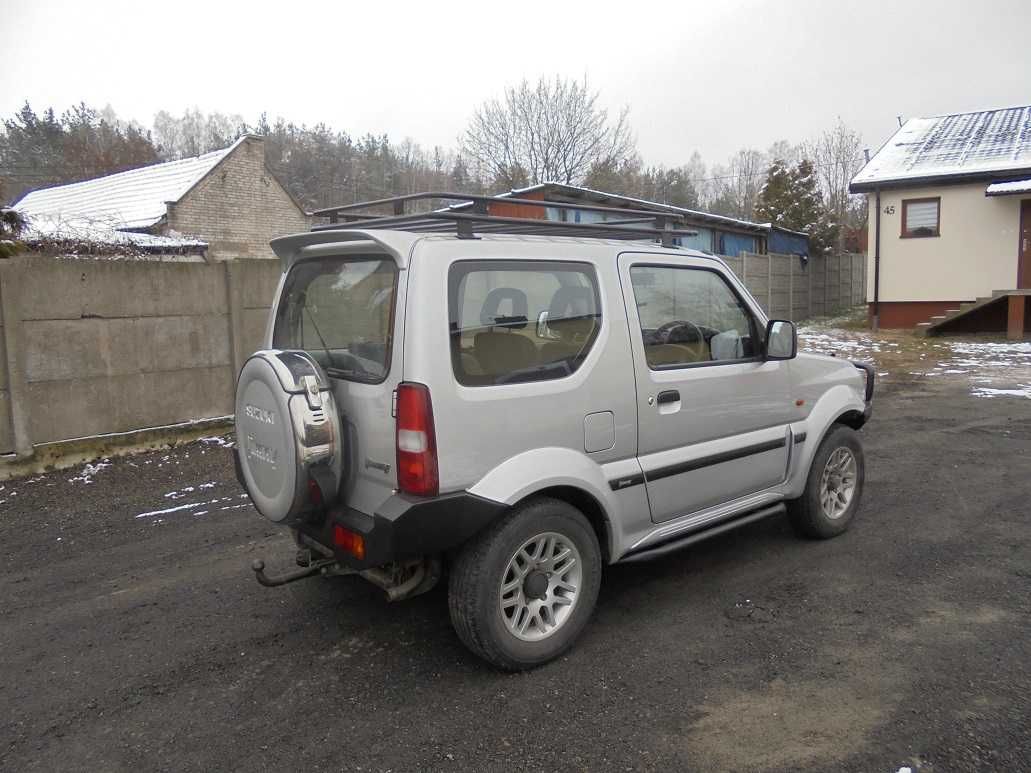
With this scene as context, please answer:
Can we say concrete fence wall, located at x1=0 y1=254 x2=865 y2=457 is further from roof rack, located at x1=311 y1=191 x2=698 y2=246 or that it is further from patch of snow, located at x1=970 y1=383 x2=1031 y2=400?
patch of snow, located at x1=970 y1=383 x2=1031 y2=400

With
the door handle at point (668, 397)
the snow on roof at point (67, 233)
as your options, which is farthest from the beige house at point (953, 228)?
the snow on roof at point (67, 233)

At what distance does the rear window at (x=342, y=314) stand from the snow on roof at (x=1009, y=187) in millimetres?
19547

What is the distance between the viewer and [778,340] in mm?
4445

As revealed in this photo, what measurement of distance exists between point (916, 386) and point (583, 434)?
10.2 meters

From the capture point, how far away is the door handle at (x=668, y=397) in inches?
153

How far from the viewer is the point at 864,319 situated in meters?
23.4

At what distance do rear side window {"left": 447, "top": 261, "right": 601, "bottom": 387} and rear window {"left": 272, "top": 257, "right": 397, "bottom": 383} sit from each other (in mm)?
307

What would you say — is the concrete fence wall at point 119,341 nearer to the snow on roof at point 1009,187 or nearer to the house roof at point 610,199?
the house roof at point 610,199

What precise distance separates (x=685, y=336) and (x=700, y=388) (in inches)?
11.5

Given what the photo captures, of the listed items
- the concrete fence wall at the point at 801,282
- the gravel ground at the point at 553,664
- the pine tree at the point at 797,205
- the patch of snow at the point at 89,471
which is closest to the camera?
the gravel ground at the point at 553,664

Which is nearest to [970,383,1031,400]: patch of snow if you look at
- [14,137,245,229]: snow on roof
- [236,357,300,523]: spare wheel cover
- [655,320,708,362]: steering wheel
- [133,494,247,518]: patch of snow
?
[655,320,708,362]: steering wheel

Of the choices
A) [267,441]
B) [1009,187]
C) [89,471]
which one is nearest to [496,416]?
[267,441]

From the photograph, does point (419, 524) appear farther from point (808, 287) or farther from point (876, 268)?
point (808, 287)

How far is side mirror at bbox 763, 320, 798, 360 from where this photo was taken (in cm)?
441
